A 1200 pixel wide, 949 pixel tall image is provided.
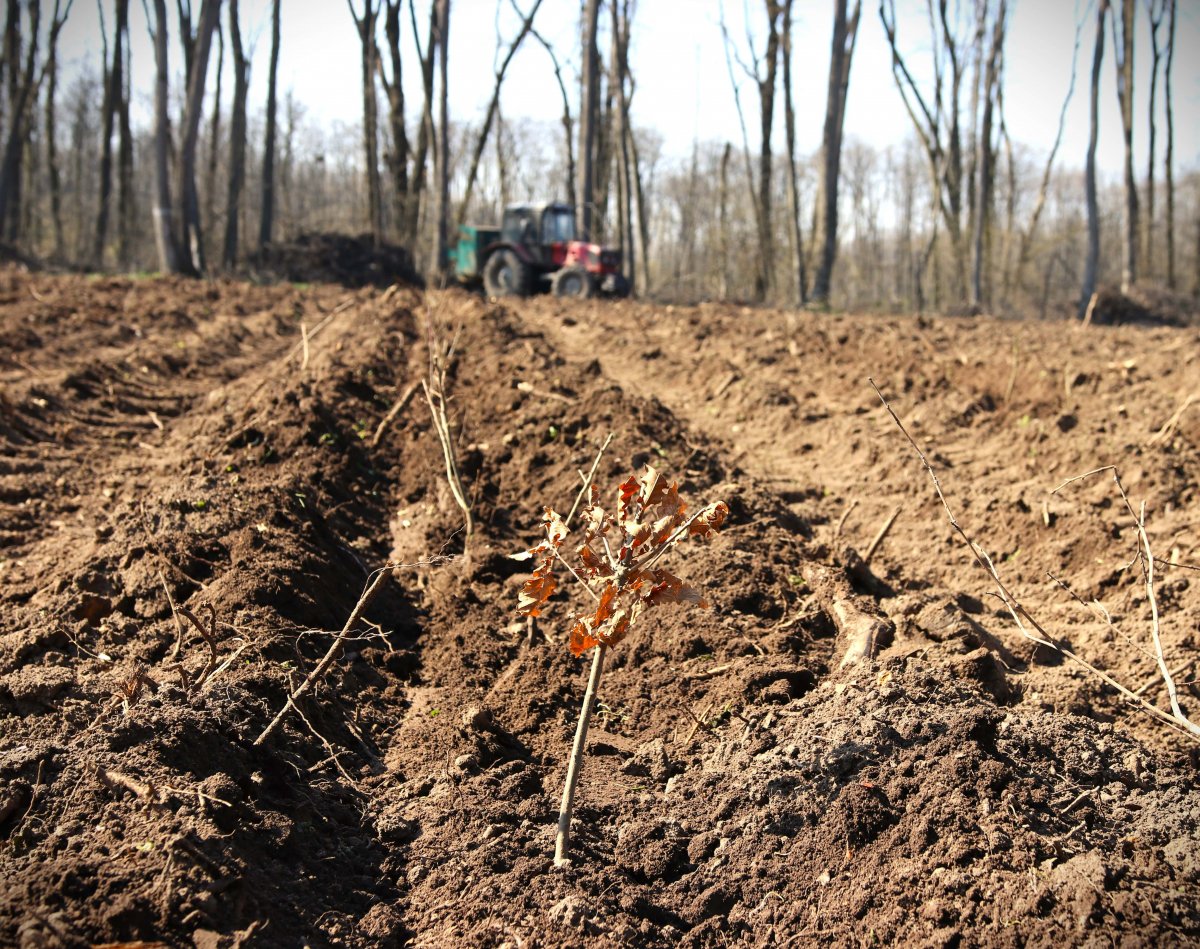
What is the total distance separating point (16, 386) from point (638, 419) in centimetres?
559

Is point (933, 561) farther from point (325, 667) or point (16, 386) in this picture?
point (16, 386)

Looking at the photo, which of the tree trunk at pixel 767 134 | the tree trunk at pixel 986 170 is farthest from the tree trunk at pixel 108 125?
the tree trunk at pixel 986 170

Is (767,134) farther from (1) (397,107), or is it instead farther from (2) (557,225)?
(1) (397,107)

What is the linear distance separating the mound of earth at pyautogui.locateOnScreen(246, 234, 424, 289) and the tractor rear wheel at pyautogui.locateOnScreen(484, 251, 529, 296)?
265cm

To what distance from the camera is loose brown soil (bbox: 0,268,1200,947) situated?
2.51 m

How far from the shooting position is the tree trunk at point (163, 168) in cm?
1925

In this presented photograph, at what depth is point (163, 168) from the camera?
63.7ft

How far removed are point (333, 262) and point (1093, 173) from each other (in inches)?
695

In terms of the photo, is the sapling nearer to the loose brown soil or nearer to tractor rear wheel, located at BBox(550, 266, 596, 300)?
the loose brown soil

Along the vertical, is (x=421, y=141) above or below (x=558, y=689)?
above

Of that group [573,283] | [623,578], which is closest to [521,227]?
[573,283]

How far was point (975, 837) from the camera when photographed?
2.61 metres

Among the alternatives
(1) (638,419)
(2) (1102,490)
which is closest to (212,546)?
(1) (638,419)

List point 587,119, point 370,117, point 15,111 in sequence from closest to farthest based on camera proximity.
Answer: point 587,119 < point 15,111 < point 370,117
